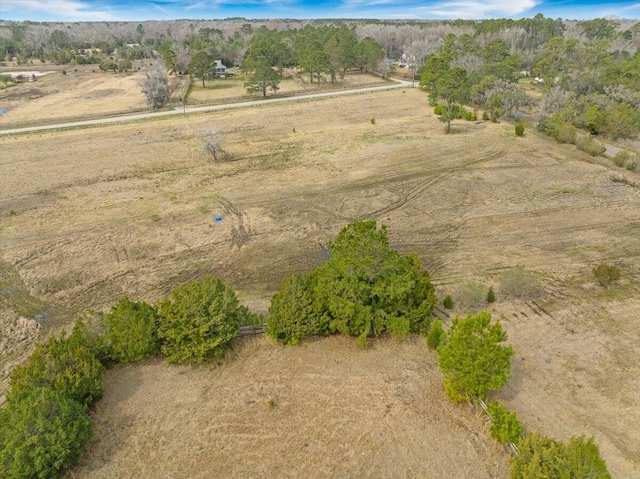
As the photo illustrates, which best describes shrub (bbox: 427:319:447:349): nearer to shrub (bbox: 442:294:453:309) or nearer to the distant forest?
shrub (bbox: 442:294:453:309)

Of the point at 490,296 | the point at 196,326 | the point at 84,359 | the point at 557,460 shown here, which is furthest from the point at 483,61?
the point at 84,359

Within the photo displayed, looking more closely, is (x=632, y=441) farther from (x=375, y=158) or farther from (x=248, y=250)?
(x=375, y=158)

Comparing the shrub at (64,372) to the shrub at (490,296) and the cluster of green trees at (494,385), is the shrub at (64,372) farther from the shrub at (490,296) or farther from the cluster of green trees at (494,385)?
the shrub at (490,296)

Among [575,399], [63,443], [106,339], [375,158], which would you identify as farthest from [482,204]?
[63,443]

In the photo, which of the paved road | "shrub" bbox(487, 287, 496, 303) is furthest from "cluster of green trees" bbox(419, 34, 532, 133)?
"shrub" bbox(487, 287, 496, 303)

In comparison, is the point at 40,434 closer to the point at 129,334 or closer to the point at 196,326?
the point at 129,334
